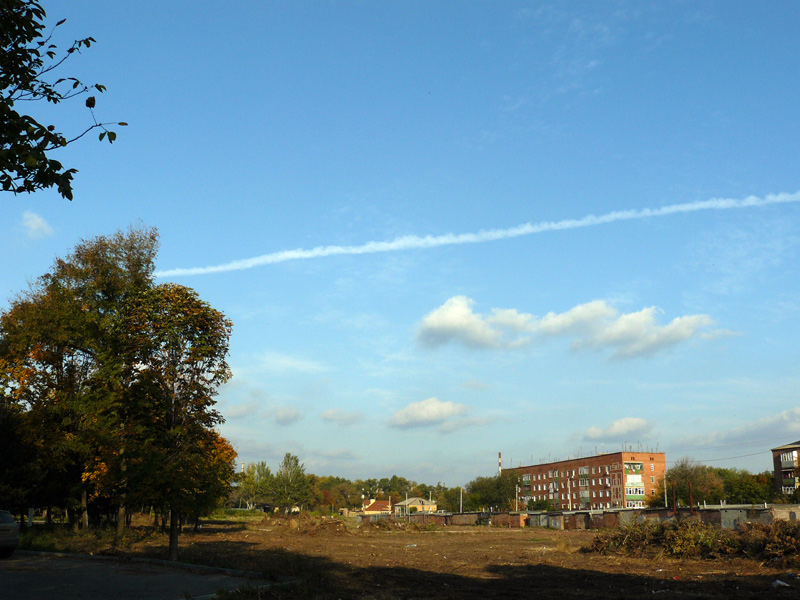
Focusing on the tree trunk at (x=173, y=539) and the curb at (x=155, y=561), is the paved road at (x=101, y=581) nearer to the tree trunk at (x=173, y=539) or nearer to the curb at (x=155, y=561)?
the curb at (x=155, y=561)

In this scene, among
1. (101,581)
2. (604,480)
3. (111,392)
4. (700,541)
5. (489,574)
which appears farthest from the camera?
(604,480)

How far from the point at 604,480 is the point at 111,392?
406 feet

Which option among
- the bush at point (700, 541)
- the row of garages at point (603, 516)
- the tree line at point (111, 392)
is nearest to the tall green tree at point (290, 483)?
the row of garages at point (603, 516)

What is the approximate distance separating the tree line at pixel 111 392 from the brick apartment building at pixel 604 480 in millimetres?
111243

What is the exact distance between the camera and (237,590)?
14219 millimetres

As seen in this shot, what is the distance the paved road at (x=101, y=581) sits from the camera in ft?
44.8

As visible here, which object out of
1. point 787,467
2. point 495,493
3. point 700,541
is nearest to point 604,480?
point 495,493

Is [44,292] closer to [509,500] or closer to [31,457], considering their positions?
[31,457]

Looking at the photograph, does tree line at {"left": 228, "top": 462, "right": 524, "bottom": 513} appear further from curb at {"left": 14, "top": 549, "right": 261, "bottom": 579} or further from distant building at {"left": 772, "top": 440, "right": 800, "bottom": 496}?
curb at {"left": 14, "top": 549, "right": 261, "bottom": 579}

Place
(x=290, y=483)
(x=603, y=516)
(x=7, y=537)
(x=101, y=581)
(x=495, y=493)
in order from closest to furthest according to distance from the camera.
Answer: (x=101, y=581)
(x=7, y=537)
(x=603, y=516)
(x=290, y=483)
(x=495, y=493)

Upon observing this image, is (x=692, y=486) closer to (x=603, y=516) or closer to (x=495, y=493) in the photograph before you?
(x=495, y=493)

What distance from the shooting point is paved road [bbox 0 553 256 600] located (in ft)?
44.8

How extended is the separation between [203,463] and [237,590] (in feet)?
29.9

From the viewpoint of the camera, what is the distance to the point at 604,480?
13725 cm
